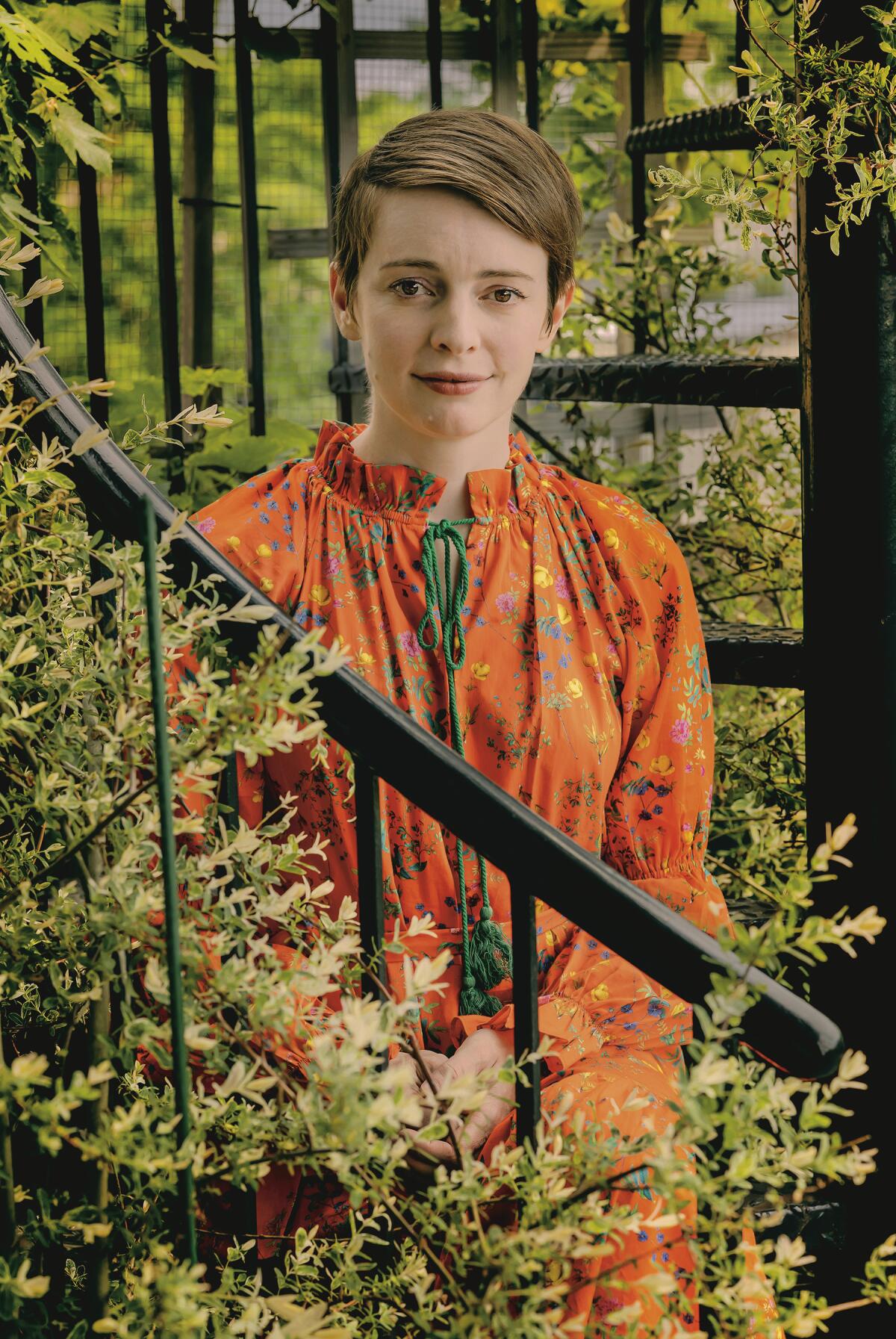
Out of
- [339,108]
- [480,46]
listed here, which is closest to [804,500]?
[339,108]

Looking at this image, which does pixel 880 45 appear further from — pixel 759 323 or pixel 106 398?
pixel 759 323

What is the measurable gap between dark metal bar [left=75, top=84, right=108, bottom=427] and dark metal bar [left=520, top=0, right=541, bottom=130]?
86 cm

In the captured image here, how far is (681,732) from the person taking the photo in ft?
5.90

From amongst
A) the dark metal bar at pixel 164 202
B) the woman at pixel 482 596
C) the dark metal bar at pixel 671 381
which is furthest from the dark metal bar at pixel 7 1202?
the dark metal bar at pixel 164 202

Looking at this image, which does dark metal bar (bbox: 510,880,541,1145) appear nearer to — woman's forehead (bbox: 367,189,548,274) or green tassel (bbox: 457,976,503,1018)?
green tassel (bbox: 457,976,503,1018)

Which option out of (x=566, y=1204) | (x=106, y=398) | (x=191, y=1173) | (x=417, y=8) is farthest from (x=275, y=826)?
(x=417, y=8)

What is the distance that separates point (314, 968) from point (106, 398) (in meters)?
1.78

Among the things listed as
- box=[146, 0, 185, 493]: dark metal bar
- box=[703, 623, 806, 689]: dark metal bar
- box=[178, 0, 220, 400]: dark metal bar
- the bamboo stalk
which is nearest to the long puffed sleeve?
box=[703, 623, 806, 689]: dark metal bar

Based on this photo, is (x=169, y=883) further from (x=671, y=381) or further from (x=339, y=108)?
(x=339, y=108)

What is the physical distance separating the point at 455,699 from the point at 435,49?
161 centimetres

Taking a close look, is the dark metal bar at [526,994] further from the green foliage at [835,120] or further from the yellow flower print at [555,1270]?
the green foliage at [835,120]

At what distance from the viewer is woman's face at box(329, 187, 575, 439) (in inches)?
65.5

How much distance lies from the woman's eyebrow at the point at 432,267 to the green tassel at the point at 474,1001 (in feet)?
2.82

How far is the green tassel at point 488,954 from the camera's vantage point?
1.64 m
